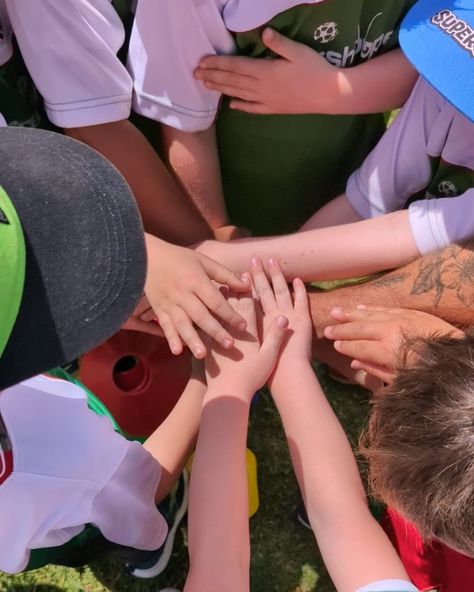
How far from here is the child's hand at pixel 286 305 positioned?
1.23 metres

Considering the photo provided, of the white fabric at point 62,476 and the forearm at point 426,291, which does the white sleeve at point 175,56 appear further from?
the white fabric at point 62,476

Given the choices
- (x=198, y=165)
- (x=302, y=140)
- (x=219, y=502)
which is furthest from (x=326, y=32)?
(x=219, y=502)

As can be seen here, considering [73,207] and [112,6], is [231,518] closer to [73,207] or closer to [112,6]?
[73,207]

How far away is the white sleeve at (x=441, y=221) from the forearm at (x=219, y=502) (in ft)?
1.46

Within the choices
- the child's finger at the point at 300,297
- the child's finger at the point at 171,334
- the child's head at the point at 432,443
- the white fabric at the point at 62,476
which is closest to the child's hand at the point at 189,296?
the child's finger at the point at 171,334

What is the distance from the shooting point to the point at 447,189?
1.28m

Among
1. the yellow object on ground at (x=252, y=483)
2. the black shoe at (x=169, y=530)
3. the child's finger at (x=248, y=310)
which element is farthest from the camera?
the yellow object on ground at (x=252, y=483)

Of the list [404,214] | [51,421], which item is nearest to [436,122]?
[404,214]

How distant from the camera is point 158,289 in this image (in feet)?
3.97

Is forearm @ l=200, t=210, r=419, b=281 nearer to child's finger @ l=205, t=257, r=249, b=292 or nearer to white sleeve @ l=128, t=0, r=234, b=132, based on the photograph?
child's finger @ l=205, t=257, r=249, b=292

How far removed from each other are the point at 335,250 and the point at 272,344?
221 millimetres

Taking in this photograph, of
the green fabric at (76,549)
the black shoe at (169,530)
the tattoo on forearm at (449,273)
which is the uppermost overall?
the tattoo on forearm at (449,273)

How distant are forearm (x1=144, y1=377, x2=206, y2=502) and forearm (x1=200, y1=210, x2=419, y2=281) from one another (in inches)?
10.8

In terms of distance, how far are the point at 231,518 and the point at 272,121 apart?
767mm
